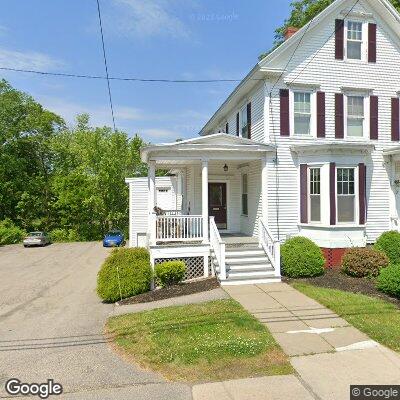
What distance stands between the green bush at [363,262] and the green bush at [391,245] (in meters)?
1.11

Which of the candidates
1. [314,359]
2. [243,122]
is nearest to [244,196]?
[243,122]

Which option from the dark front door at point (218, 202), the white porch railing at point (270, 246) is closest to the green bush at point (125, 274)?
the white porch railing at point (270, 246)

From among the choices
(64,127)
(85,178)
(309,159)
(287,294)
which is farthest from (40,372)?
(64,127)

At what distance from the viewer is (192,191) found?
17.0m

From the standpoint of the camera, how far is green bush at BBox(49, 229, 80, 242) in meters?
38.3

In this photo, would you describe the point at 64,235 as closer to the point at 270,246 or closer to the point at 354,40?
the point at 270,246

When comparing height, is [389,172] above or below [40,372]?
above

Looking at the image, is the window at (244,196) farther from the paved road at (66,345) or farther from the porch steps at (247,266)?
the paved road at (66,345)

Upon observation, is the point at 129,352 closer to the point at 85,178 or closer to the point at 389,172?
the point at 389,172

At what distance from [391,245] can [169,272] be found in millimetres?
8221

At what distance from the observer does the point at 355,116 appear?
47.9 feet

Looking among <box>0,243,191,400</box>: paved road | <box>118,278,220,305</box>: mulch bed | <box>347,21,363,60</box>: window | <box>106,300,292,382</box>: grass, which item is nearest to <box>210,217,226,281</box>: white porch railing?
<box>118,278,220,305</box>: mulch bed

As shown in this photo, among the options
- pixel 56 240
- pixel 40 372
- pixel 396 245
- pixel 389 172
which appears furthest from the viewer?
pixel 56 240

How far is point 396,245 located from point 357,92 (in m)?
6.17
